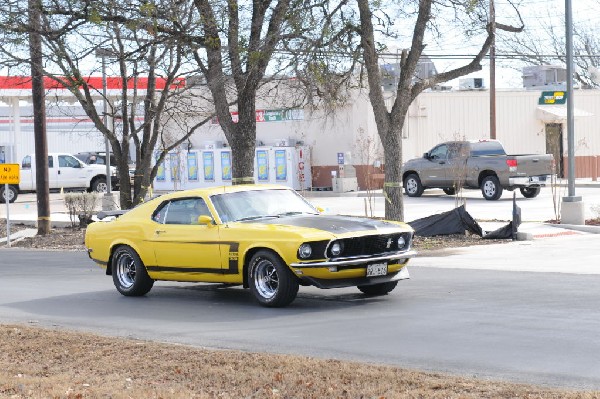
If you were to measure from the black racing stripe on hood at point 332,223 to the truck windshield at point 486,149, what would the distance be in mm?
24095

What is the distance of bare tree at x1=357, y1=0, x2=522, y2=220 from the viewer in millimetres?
21422

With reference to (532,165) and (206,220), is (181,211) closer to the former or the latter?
(206,220)

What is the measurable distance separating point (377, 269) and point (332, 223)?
76 centimetres

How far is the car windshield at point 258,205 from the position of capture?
45.2 feet

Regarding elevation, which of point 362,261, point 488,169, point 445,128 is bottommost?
point 362,261

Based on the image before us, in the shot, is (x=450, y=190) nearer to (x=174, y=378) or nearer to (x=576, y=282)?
(x=576, y=282)

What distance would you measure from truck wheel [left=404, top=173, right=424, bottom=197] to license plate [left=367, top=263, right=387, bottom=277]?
86.5 feet

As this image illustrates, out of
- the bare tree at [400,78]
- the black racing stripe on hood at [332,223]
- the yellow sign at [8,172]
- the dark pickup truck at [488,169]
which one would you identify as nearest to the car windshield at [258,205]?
the black racing stripe on hood at [332,223]

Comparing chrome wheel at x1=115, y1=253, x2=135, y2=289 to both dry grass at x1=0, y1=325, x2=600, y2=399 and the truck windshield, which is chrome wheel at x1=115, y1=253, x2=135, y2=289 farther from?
the truck windshield

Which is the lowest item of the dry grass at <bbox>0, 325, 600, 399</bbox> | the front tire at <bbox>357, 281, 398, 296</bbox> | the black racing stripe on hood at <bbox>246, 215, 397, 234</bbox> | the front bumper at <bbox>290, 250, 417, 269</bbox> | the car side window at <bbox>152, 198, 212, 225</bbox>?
the dry grass at <bbox>0, 325, 600, 399</bbox>

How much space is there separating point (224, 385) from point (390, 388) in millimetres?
1372

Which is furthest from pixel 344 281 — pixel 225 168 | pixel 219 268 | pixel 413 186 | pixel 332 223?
pixel 225 168

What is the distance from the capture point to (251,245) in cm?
1298

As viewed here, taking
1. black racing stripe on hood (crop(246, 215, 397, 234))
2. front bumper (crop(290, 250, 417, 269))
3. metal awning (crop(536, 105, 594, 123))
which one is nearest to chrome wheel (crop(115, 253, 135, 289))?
black racing stripe on hood (crop(246, 215, 397, 234))
